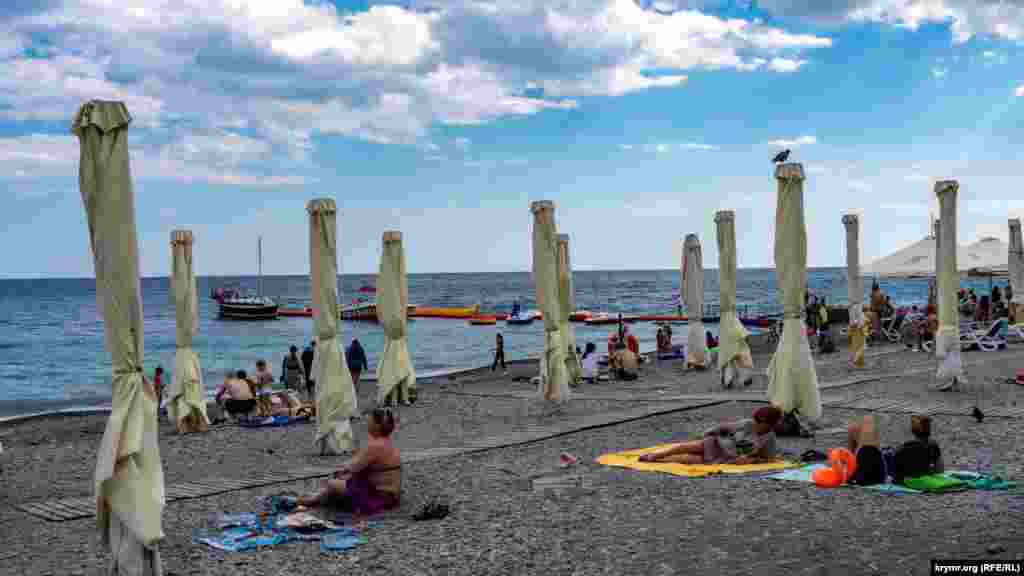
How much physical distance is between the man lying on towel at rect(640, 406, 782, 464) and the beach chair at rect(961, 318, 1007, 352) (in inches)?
465

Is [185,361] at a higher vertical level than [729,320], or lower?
lower

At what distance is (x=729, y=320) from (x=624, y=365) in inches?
157

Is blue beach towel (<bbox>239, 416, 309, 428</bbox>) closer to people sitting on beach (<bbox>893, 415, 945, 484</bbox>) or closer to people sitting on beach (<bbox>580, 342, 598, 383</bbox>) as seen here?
people sitting on beach (<bbox>580, 342, 598, 383</bbox>)

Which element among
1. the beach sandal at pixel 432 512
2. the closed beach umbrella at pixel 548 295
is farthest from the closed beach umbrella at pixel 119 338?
the closed beach umbrella at pixel 548 295

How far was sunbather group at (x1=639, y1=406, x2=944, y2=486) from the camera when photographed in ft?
25.0

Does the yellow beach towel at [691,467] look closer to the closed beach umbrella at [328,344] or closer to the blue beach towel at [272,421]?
the closed beach umbrella at [328,344]

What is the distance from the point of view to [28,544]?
Result: 672 centimetres

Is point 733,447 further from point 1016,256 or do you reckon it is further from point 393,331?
point 1016,256

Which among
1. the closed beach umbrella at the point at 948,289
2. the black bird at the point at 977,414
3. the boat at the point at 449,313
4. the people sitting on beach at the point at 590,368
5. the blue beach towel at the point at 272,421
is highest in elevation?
the closed beach umbrella at the point at 948,289

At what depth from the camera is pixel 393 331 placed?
15.7 metres

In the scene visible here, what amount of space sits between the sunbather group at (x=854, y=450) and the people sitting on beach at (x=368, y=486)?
294cm

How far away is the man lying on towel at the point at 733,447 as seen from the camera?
29.3 feet

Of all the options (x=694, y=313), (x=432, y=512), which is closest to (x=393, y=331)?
(x=694, y=313)

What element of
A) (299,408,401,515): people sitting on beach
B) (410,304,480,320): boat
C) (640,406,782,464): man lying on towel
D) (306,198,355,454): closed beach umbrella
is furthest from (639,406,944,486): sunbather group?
(410,304,480,320): boat
